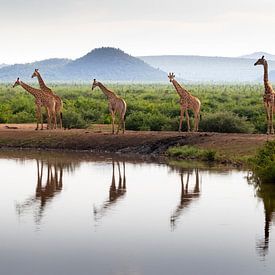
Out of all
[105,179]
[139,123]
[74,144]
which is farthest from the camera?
[139,123]

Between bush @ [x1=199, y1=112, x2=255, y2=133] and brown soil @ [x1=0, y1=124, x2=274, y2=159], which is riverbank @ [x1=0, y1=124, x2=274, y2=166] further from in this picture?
bush @ [x1=199, y1=112, x2=255, y2=133]

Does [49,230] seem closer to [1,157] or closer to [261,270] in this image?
[261,270]

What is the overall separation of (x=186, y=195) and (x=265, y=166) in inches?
107

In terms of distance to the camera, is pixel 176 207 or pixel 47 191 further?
pixel 47 191

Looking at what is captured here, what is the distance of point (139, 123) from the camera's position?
33.0 metres

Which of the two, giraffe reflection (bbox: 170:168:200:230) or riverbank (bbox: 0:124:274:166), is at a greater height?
riverbank (bbox: 0:124:274:166)

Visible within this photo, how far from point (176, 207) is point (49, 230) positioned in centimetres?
348

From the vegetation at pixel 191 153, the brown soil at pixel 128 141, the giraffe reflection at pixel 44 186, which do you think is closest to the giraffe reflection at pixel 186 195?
the giraffe reflection at pixel 44 186

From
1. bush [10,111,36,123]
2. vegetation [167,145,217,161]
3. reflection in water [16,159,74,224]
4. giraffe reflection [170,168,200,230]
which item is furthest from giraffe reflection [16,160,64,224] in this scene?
bush [10,111,36,123]

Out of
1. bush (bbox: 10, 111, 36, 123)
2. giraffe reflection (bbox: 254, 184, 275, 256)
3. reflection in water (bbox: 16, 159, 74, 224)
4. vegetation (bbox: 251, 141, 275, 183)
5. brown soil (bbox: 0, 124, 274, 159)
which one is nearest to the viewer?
giraffe reflection (bbox: 254, 184, 275, 256)

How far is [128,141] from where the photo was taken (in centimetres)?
2770

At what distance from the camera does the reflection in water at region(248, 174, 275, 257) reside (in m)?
12.6

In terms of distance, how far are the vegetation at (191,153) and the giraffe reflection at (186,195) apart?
9.61 feet

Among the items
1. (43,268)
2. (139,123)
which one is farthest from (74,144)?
(43,268)
